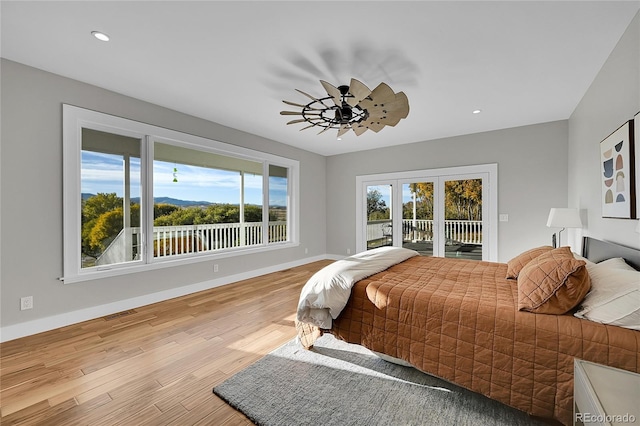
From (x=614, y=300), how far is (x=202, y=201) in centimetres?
480

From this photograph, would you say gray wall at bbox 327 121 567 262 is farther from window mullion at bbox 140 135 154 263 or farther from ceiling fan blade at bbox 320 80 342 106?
window mullion at bbox 140 135 154 263

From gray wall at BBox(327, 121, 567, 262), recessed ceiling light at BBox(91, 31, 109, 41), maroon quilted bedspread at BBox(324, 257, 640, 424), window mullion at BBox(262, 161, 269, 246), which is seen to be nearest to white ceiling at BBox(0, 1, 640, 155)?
recessed ceiling light at BBox(91, 31, 109, 41)

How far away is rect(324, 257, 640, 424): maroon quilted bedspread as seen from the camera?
141cm

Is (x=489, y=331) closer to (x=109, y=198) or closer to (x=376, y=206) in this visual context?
(x=109, y=198)

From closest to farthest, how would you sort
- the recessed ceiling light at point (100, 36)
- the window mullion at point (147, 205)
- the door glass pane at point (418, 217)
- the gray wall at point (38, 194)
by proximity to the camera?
the recessed ceiling light at point (100, 36), the gray wall at point (38, 194), the window mullion at point (147, 205), the door glass pane at point (418, 217)

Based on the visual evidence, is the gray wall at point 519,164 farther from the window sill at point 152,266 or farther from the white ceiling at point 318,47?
the window sill at point 152,266

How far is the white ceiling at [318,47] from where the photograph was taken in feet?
6.31

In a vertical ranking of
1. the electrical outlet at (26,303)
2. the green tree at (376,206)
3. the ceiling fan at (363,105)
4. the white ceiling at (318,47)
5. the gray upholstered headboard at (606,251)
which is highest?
the white ceiling at (318,47)

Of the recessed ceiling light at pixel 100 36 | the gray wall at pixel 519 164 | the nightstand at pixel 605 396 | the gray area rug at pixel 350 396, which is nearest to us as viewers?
the nightstand at pixel 605 396

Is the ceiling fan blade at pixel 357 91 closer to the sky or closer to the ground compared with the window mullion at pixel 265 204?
closer to the sky

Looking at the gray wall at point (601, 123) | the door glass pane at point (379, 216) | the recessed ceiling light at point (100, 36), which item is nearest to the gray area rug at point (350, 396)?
the gray wall at point (601, 123)

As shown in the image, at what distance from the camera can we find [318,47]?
2.34 meters

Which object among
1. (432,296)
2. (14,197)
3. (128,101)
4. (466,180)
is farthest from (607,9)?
(14,197)

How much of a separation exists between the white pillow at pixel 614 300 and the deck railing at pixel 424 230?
3366 millimetres
